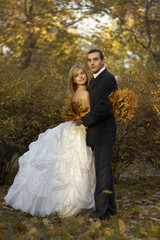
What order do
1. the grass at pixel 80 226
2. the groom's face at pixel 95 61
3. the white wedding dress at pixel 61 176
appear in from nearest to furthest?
the grass at pixel 80 226 < the groom's face at pixel 95 61 < the white wedding dress at pixel 61 176

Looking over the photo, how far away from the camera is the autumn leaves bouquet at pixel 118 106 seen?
157 inches

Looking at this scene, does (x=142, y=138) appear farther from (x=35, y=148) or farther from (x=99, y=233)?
(x=99, y=233)

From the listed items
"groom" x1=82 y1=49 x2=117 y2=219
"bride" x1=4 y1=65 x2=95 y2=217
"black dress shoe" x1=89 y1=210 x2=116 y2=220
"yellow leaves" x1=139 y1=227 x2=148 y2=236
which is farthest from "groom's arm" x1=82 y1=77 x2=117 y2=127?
"yellow leaves" x1=139 y1=227 x2=148 y2=236

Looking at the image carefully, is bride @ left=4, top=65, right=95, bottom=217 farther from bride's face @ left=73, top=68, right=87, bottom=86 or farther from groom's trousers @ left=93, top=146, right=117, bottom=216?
groom's trousers @ left=93, top=146, right=117, bottom=216

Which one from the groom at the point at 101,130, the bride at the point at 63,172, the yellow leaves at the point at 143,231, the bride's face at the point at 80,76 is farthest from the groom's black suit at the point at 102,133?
the yellow leaves at the point at 143,231

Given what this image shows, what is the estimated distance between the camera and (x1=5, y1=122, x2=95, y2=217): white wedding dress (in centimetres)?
433

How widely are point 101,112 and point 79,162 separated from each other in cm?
80

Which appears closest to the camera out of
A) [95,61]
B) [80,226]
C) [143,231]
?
[143,231]

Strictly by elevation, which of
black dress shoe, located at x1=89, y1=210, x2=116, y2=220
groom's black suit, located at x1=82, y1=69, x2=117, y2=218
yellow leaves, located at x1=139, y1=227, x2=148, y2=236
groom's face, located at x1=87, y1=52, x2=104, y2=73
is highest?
groom's face, located at x1=87, y1=52, x2=104, y2=73

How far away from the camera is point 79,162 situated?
439 cm

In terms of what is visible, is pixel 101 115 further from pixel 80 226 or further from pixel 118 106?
pixel 80 226

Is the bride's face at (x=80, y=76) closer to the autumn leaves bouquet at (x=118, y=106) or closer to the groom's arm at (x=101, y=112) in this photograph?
the autumn leaves bouquet at (x=118, y=106)

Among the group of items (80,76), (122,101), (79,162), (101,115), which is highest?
(80,76)

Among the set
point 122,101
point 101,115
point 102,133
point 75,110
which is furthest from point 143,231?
A: point 75,110
